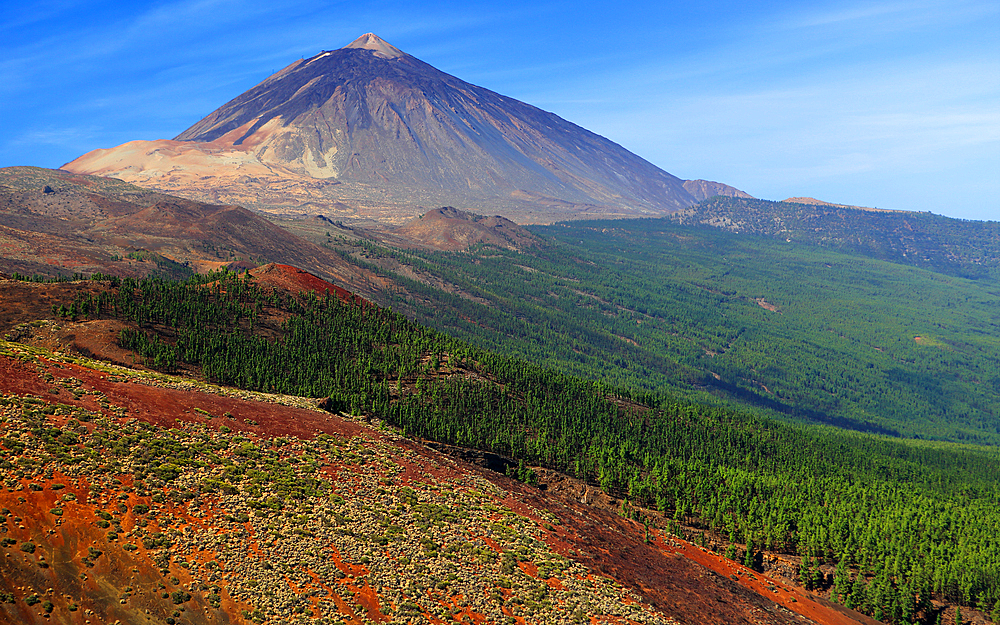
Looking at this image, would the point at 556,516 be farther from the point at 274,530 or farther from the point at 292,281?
the point at 292,281

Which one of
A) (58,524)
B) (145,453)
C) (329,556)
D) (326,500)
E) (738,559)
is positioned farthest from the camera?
(738,559)

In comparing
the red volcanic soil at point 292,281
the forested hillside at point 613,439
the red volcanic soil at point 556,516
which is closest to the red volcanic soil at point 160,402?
the red volcanic soil at point 556,516

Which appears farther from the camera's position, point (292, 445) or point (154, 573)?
point (292, 445)

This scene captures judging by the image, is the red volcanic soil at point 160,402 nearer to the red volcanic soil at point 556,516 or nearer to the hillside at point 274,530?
the red volcanic soil at point 556,516

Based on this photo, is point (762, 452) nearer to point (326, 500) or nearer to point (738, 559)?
point (738, 559)

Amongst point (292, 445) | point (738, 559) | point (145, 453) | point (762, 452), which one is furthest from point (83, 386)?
point (762, 452)

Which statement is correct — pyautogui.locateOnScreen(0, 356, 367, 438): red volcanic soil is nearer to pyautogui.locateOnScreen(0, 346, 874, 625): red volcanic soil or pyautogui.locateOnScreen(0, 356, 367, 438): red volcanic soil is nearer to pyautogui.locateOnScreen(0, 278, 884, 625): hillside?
pyautogui.locateOnScreen(0, 346, 874, 625): red volcanic soil
